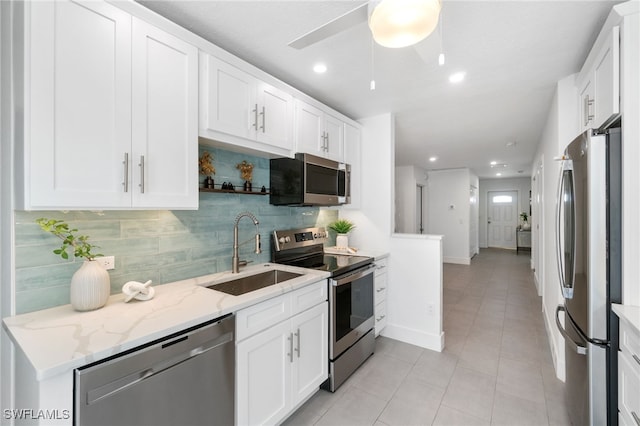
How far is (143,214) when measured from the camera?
5.75 ft

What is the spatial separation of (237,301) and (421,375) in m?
1.85

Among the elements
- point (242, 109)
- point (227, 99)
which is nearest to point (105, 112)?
point (227, 99)

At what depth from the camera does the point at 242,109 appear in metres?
1.95

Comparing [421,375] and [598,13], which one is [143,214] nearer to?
[421,375]

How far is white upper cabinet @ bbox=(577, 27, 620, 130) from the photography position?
149 centimetres

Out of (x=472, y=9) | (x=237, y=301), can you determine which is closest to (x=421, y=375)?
(x=237, y=301)

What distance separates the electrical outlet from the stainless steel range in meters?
1.24

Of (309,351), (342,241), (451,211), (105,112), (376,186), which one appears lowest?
(309,351)

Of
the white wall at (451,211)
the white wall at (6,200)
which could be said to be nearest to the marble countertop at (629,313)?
the white wall at (6,200)

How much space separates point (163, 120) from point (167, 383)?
4.17 feet

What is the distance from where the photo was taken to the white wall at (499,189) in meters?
9.49

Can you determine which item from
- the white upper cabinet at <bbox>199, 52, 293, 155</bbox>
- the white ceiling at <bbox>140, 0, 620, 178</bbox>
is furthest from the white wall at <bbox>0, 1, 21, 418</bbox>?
the white upper cabinet at <bbox>199, 52, 293, 155</bbox>

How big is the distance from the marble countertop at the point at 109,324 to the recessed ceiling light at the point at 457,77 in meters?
2.17

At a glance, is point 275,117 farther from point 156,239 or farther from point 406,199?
point 406,199
